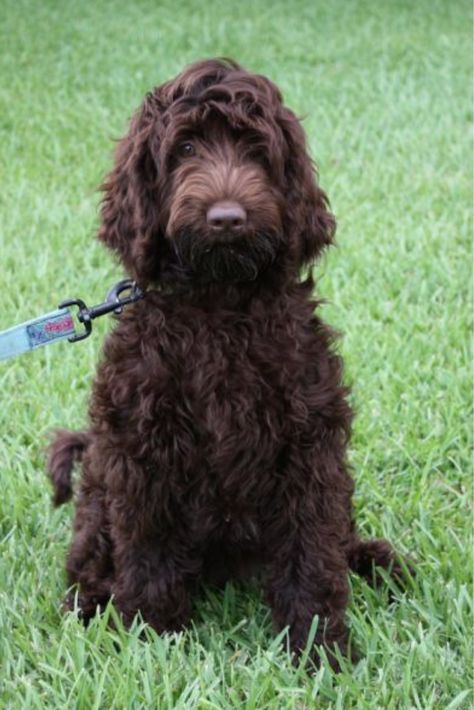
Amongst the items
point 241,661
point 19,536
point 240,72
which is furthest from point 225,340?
point 19,536

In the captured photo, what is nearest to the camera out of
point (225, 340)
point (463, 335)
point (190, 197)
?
point (190, 197)

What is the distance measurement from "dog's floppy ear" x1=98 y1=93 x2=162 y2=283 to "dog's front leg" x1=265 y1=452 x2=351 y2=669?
2.48ft

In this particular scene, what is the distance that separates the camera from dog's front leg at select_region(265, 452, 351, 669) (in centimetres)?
310

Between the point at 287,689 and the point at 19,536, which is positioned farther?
the point at 19,536

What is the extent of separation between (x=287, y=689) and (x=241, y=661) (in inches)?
12.3

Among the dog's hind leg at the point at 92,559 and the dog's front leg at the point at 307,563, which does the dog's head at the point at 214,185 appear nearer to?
the dog's front leg at the point at 307,563

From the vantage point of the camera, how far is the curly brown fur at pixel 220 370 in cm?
285

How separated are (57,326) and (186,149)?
2.11 ft

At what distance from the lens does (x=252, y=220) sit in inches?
108

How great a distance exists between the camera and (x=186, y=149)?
9.45 feet

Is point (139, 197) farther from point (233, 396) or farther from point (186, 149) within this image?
point (233, 396)

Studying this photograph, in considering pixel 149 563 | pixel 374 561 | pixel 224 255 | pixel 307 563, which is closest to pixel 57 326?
pixel 224 255

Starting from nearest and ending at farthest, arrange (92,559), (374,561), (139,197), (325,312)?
1. (139,197)
2. (92,559)
3. (374,561)
4. (325,312)

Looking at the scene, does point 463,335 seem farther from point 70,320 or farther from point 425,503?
point 70,320
